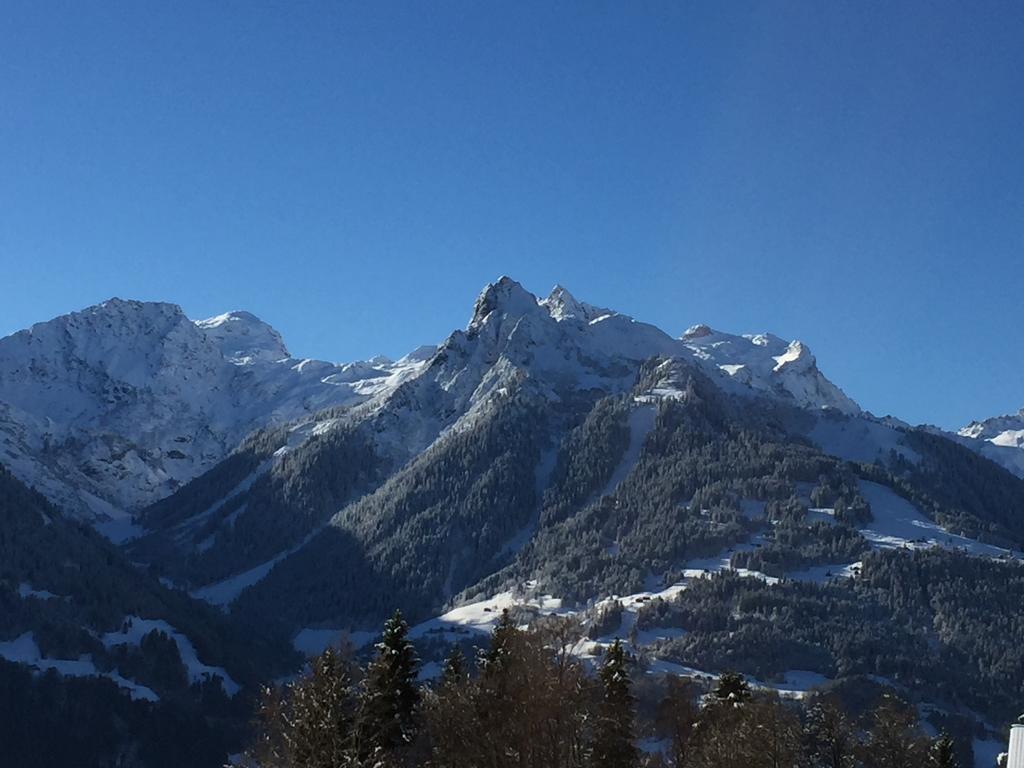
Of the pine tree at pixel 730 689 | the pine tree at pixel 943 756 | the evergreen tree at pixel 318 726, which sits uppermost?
the pine tree at pixel 730 689

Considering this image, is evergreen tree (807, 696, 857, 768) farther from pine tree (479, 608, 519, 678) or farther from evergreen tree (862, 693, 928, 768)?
pine tree (479, 608, 519, 678)

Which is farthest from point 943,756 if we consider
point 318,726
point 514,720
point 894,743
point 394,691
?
point 318,726

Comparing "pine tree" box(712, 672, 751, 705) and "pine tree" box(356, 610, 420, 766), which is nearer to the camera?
"pine tree" box(356, 610, 420, 766)

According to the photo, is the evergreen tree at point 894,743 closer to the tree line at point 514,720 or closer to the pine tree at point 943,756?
the tree line at point 514,720

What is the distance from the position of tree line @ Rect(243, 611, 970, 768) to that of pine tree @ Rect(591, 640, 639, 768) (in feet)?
0.23

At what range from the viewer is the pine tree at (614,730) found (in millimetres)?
61188

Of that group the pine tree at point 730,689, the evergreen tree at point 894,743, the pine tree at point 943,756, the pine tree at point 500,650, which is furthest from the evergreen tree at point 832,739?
the pine tree at point 500,650

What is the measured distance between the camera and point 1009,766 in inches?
1941

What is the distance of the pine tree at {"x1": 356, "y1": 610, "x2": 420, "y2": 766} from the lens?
56562 millimetres

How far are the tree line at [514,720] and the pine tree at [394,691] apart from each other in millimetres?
70

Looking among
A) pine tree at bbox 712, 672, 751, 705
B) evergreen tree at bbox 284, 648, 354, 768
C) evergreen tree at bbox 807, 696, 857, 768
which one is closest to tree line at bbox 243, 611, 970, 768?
evergreen tree at bbox 284, 648, 354, 768

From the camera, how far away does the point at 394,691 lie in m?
58.8

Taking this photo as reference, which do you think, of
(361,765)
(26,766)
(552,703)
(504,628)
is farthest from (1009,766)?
(26,766)

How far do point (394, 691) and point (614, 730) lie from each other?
11263mm
